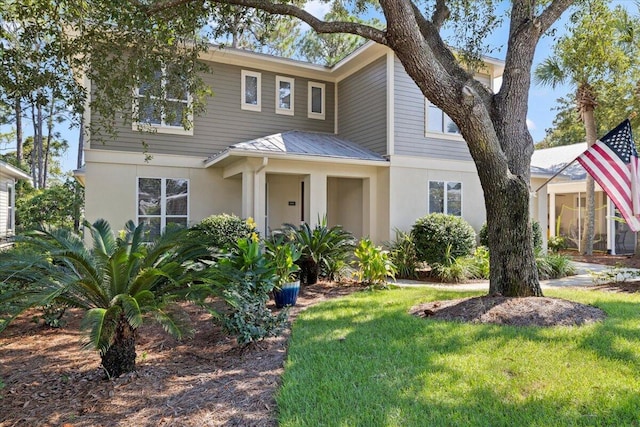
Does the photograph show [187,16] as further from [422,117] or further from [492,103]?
[422,117]

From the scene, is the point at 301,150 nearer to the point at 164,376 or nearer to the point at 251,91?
the point at 251,91

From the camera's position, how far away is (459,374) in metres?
3.68

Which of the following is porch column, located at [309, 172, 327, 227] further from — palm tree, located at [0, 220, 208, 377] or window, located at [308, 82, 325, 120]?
palm tree, located at [0, 220, 208, 377]

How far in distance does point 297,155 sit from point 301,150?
0.45 m

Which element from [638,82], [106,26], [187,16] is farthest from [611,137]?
[638,82]

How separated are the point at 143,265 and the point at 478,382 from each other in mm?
3429

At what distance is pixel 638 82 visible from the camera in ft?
45.0

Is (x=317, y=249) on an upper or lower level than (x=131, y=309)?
upper

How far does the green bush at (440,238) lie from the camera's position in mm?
10250

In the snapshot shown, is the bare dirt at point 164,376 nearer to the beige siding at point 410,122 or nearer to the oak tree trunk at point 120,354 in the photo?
the oak tree trunk at point 120,354

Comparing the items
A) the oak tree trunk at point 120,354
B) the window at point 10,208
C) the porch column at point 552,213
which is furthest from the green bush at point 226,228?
the porch column at point 552,213

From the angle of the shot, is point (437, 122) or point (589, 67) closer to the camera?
point (437, 122)

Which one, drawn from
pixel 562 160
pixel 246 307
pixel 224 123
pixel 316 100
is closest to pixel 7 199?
pixel 224 123

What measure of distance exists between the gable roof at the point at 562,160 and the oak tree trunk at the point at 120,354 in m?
16.0
